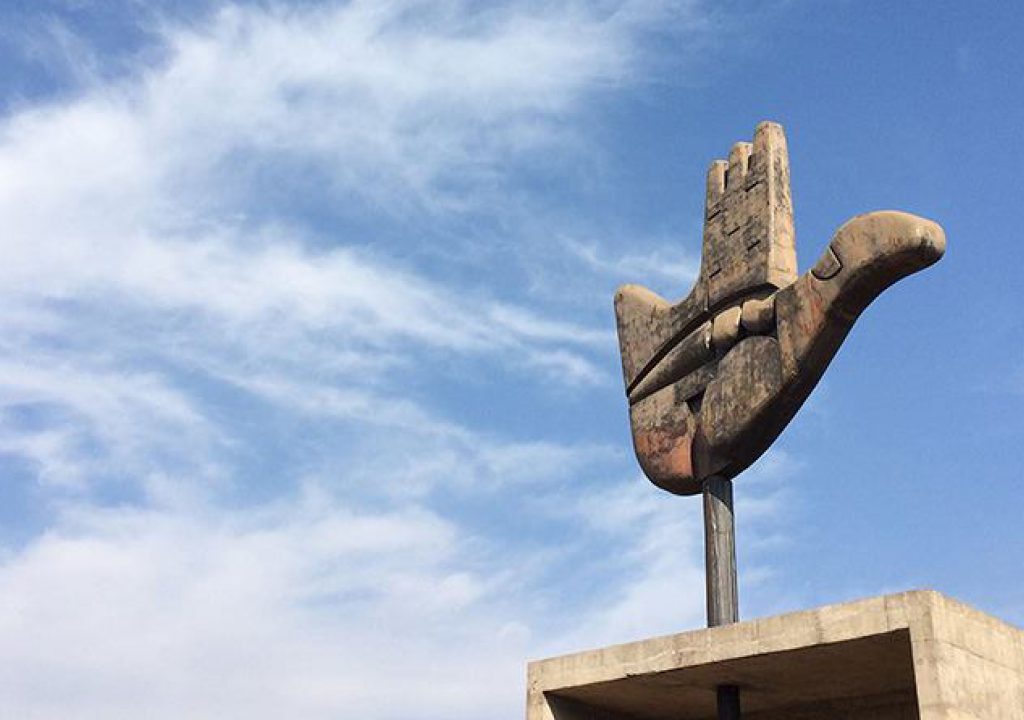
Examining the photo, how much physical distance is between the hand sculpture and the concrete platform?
6.95 feet

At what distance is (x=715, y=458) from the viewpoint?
42.2 feet

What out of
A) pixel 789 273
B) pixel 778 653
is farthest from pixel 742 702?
pixel 789 273

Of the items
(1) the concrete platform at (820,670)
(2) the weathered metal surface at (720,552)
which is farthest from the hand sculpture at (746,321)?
(1) the concrete platform at (820,670)

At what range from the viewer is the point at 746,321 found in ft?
41.8

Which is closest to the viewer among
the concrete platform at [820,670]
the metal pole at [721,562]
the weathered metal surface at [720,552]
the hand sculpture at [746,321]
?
the concrete platform at [820,670]

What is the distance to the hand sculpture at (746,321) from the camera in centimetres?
1163

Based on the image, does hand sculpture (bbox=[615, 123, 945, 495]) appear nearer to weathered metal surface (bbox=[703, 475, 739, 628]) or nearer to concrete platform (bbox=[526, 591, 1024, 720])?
weathered metal surface (bbox=[703, 475, 739, 628])

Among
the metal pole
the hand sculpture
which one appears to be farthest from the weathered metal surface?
the hand sculpture

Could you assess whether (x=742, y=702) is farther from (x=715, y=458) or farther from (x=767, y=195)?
(x=767, y=195)

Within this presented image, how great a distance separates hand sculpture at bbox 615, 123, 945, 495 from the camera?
1163 cm

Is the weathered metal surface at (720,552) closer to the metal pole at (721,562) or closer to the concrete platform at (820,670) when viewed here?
the metal pole at (721,562)

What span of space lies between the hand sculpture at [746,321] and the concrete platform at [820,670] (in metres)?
2.12

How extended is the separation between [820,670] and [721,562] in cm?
149

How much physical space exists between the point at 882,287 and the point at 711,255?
92.7 inches
